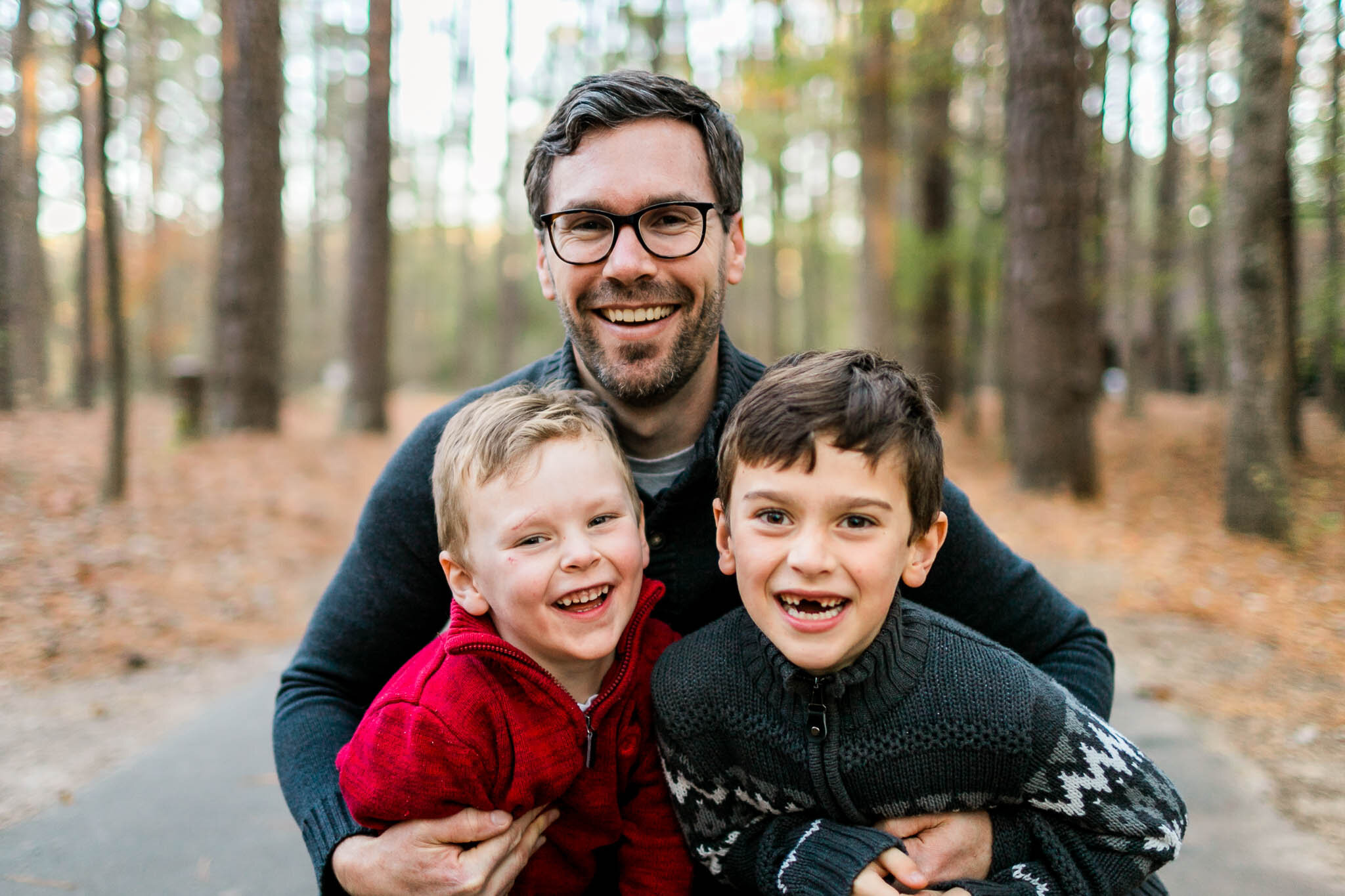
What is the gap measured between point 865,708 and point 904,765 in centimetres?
13

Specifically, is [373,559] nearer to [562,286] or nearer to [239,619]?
[562,286]

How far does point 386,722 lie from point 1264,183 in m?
7.35

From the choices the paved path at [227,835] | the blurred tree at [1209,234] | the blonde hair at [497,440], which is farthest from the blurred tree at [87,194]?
the blurred tree at [1209,234]

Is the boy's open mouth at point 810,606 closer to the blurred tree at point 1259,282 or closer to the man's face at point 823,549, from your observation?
the man's face at point 823,549

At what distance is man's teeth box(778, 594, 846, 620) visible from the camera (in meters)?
1.64

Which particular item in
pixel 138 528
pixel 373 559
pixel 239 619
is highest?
pixel 373 559

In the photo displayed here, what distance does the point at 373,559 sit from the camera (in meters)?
2.24

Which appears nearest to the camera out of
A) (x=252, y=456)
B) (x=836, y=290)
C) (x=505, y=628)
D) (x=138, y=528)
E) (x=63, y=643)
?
(x=505, y=628)

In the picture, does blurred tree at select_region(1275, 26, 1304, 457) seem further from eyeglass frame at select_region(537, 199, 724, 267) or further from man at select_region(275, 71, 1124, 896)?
eyeglass frame at select_region(537, 199, 724, 267)

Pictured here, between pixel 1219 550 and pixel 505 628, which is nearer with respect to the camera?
pixel 505 628

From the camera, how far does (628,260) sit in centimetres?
215


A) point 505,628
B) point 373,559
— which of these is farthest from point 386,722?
point 373,559

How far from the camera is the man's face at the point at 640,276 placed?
7.11 feet

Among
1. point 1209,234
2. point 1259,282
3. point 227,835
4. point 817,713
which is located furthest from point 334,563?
point 1209,234
